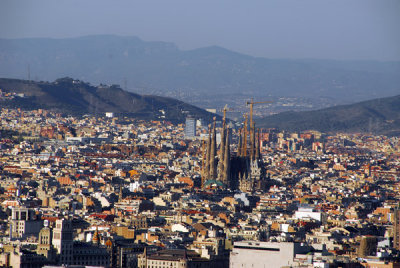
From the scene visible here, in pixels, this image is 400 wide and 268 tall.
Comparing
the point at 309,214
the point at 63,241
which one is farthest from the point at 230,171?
the point at 63,241

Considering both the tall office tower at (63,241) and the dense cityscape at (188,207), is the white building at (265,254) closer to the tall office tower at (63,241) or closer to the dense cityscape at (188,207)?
the dense cityscape at (188,207)

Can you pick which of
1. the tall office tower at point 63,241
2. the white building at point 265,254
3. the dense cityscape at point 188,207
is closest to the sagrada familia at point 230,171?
the dense cityscape at point 188,207

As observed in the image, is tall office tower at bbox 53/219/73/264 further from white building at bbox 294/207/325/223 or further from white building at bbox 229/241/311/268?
white building at bbox 294/207/325/223

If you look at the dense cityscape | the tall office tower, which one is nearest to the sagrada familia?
the dense cityscape

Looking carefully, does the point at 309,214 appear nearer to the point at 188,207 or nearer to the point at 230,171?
the point at 188,207

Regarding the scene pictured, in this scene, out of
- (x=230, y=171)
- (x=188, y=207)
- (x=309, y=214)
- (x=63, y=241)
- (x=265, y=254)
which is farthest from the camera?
(x=230, y=171)
